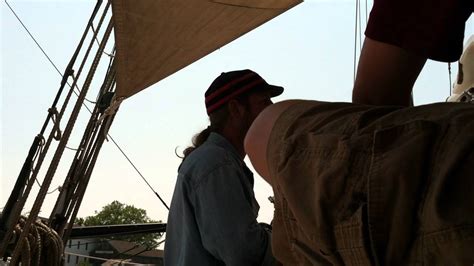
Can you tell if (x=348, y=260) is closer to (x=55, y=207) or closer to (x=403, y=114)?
(x=403, y=114)

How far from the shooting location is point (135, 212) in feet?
124

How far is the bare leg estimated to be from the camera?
0.86 metres

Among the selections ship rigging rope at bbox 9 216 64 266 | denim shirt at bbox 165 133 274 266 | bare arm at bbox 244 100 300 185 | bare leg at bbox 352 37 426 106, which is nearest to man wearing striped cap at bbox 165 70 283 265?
denim shirt at bbox 165 133 274 266

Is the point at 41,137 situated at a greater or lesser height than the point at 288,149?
greater

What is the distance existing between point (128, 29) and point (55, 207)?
1.42 meters

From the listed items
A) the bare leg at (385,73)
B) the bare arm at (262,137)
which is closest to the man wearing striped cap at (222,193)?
the bare leg at (385,73)

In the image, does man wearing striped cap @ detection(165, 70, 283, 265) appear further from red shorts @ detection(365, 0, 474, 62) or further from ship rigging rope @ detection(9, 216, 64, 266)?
ship rigging rope @ detection(9, 216, 64, 266)

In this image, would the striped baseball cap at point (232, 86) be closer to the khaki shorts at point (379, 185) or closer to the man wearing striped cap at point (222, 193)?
the man wearing striped cap at point (222, 193)

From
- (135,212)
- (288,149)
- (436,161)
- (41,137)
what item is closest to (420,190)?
(436,161)

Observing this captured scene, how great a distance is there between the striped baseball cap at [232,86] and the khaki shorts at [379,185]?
1.26m

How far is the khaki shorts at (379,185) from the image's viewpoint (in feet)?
1.55

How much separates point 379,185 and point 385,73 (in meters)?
0.39

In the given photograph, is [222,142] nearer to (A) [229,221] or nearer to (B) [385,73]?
(A) [229,221]

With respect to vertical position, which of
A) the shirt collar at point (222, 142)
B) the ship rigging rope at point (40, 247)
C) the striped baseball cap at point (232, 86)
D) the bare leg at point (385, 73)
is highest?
the striped baseball cap at point (232, 86)
